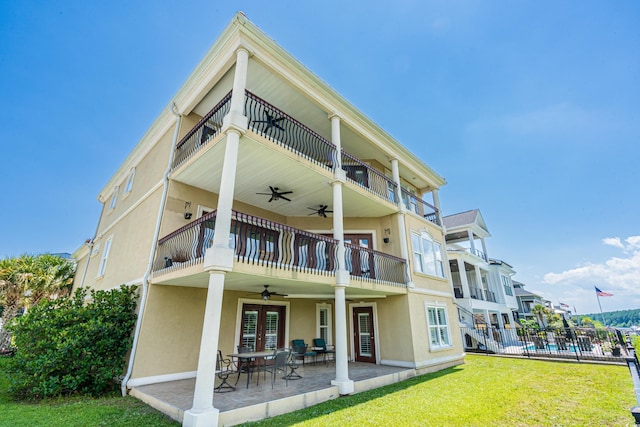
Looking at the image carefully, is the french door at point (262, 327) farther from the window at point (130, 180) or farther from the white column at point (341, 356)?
the window at point (130, 180)

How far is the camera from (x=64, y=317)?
6.66 meters

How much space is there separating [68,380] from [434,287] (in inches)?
497

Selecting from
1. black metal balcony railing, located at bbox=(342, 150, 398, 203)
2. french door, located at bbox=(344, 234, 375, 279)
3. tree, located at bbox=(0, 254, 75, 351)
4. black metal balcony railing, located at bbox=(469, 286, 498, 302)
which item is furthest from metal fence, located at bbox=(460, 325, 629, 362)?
tree, located at bbox=(0, 254, 75, 351)

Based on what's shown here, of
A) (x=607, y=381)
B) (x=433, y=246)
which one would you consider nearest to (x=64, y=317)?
(x=433, y=246)

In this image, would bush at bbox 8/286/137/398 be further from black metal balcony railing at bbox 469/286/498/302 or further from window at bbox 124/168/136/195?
black metal balcony railing at bbox 469/286/498/302

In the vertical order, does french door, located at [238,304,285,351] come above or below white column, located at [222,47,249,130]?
below

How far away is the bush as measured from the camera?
242 inches

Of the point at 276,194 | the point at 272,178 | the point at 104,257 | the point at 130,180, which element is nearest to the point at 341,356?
the point at 276,194

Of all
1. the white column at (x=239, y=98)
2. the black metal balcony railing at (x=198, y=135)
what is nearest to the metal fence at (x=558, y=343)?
the white column at (x=239, y=98)

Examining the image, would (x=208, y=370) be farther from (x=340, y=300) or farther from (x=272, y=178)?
(x=272, y=178)

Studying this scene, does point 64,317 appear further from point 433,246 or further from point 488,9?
point 488,9

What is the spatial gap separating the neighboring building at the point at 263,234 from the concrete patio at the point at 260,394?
514 mm

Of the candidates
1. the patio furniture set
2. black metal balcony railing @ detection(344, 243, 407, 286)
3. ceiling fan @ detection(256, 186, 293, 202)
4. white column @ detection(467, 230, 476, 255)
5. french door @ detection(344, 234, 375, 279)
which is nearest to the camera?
the patio furniture set

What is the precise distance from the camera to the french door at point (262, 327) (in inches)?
381
